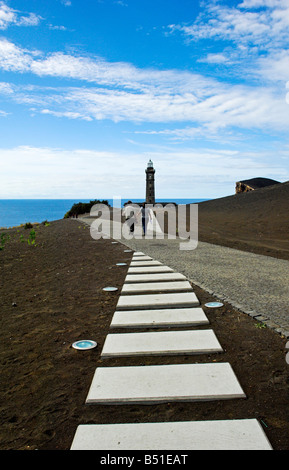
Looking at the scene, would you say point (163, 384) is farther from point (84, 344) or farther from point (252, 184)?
point (252, 184)

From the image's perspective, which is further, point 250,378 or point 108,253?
point 108,253

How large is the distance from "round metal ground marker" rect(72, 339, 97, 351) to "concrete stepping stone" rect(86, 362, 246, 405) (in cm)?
53

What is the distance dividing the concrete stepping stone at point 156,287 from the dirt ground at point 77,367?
0.22 meters

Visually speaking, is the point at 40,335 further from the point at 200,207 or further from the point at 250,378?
the point at 200,207

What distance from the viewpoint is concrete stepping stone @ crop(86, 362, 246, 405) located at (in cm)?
266

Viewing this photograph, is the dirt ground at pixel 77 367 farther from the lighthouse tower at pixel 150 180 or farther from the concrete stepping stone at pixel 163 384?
the lighthouse tower at pixel 150 180

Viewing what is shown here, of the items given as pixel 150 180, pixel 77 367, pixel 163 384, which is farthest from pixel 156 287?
pixel 150 180

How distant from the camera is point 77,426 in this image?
2.39m

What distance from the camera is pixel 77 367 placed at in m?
3.25

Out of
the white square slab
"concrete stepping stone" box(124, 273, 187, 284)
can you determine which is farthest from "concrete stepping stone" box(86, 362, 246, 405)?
the white square slab

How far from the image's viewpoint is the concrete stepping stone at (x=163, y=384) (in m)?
2.66

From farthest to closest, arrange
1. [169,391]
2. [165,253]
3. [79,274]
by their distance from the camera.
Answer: [165,253] → [79,274] → [169,391]
